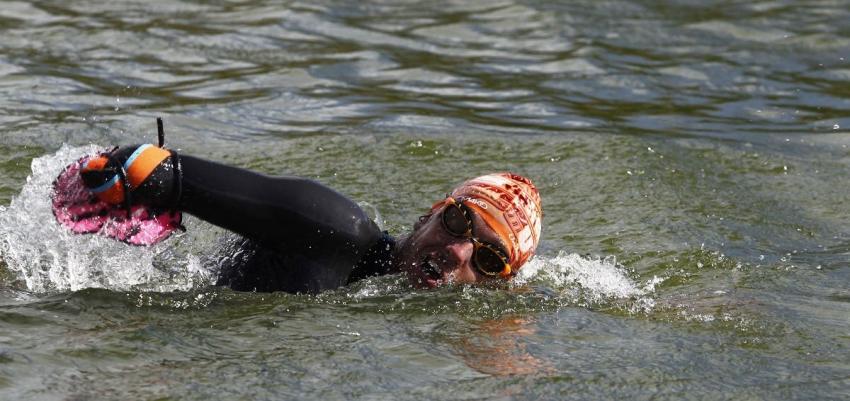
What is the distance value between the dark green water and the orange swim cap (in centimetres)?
25

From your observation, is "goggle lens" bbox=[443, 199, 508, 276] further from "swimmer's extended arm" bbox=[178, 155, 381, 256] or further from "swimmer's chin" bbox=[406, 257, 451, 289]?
"swimmer's extended arm" bbox=[178, 155, 381, 256]

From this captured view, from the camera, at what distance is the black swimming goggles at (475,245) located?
5965mm

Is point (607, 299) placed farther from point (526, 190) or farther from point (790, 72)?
point (790, 72)

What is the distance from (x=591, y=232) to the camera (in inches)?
308

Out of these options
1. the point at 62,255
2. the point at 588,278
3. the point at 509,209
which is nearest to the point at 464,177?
the point at 588,278

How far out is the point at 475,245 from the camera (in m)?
6.01

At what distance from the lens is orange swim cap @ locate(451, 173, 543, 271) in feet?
19.8

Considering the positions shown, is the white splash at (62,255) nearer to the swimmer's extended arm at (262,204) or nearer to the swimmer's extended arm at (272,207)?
the swimmer's extended arm at (262,204)

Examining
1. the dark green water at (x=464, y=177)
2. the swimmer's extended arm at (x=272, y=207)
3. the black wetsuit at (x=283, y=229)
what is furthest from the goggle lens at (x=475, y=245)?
the swimmer's extended arm at (x=272, y=207)

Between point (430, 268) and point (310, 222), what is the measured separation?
757 millimetres

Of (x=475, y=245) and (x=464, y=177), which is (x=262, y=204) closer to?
(x=475, y=245)

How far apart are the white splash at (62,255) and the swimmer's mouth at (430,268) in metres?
1.00

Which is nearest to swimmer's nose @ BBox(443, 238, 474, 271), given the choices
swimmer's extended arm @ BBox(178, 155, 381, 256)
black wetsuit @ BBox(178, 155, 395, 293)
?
black wetsuit @ BBox(178, 155, 395, 293)

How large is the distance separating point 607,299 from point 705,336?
713 millimetres
